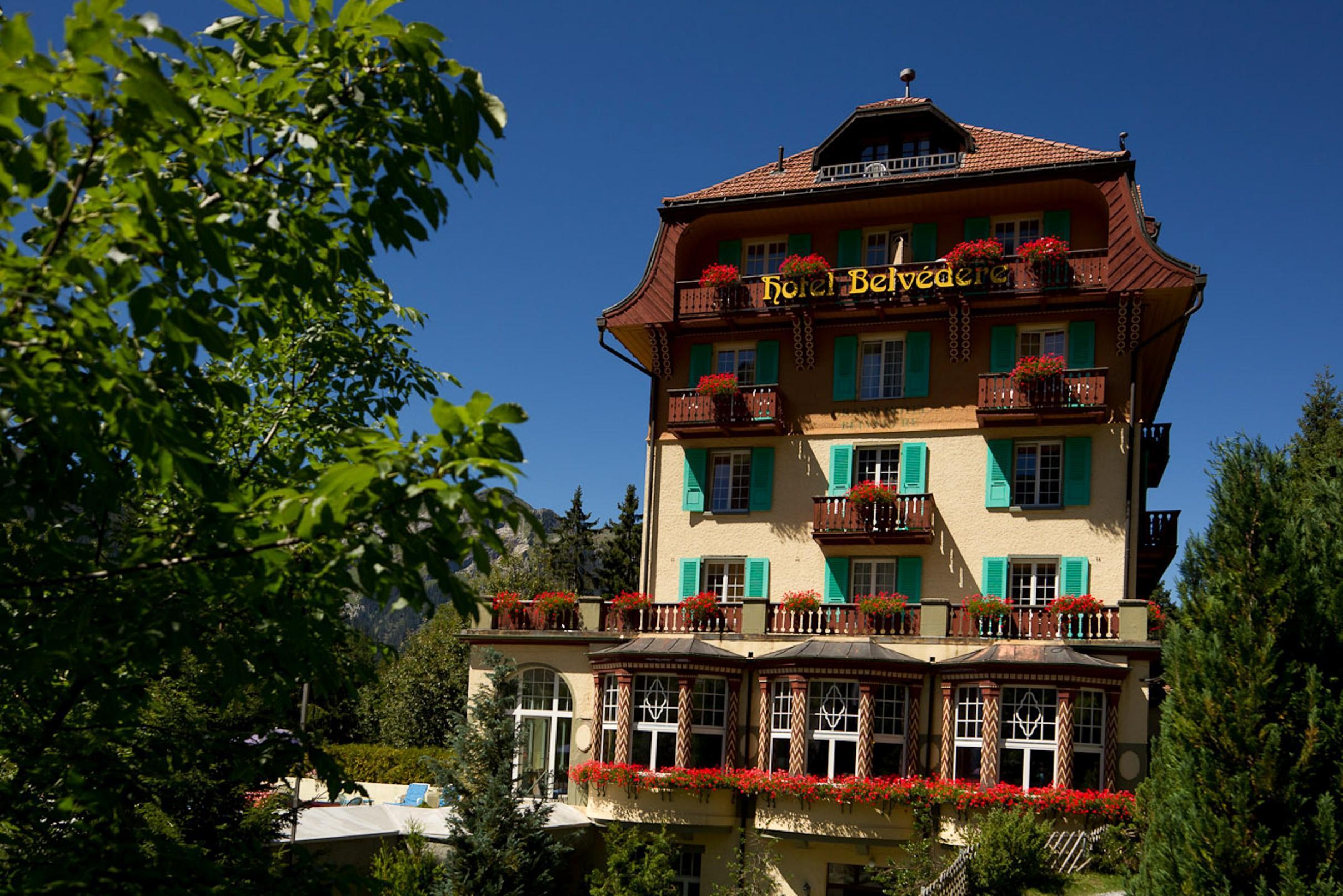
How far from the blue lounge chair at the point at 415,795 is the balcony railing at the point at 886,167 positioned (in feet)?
60.1

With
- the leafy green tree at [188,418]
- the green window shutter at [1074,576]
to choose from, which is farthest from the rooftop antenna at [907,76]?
the leafy green tree at [188,418]

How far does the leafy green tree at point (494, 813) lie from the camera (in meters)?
22.8

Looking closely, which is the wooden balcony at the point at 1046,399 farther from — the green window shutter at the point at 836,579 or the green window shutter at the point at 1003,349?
Result: the green window shutter at the point at 836,579

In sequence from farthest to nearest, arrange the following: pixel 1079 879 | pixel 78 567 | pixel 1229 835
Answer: pixel 1079 879, pixel 1229 835, pixel 78 567

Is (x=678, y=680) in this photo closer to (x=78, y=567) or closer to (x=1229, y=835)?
(x=1229, y=835)

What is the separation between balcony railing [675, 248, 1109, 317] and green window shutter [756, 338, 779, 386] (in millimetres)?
944

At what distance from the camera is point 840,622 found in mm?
26625

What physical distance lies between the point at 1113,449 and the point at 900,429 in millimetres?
4774

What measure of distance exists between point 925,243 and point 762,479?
6903mm

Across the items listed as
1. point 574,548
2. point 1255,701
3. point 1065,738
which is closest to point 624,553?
point 574,548

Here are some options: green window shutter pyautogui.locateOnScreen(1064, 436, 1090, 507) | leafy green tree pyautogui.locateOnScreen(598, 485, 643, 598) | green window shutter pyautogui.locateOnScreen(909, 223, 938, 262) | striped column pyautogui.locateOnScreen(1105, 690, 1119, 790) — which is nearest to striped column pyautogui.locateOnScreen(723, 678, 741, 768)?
striped column pyautogui.locateOnScreen(1105, 690, 1119, 790)

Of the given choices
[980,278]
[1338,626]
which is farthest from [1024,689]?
[1338,626]

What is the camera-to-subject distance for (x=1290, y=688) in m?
9.58

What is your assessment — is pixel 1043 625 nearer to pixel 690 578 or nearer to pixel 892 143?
pixel 690 578
